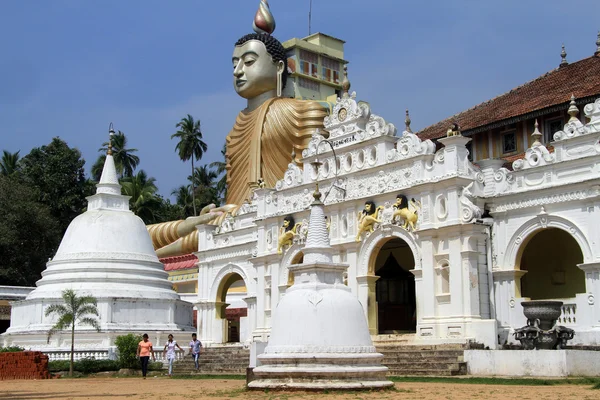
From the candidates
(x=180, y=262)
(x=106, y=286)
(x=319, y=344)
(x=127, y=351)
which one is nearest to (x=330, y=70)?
(x=180, y=262)

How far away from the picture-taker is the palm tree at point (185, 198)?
3092 inches

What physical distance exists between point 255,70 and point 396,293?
873 inches

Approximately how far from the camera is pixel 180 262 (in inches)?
1964

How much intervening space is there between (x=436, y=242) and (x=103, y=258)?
17535 mm

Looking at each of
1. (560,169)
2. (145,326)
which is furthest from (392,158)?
(145,326)

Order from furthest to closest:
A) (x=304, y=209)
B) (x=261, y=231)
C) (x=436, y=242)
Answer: (x=261, y=231), (x=304, y=209), (x=436, y=242)

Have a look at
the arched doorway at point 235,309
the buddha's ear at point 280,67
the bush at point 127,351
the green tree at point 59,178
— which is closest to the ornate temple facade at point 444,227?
the bush at point 127,351

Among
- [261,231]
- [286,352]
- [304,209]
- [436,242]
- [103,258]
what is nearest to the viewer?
[286,352]

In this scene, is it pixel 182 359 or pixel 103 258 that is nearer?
pixel 182 359

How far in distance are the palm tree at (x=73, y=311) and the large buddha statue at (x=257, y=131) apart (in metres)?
11.8

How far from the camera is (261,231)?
35156mm

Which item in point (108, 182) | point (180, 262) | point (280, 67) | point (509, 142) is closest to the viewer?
point (509, 142)

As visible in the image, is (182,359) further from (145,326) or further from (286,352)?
(286,352)

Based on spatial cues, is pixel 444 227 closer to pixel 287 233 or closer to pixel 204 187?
pixel 287 233
